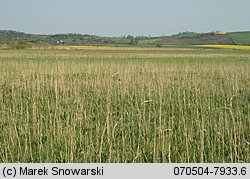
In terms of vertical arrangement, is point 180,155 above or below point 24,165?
below

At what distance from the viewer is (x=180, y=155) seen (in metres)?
5.33

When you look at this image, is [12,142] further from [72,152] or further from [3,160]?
[72,152]

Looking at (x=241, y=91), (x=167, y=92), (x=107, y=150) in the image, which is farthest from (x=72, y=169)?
(x=241, y=91)

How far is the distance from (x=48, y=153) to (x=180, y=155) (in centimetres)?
231

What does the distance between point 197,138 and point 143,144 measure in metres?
1.20

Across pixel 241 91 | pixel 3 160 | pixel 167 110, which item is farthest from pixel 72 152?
pixel 241 91

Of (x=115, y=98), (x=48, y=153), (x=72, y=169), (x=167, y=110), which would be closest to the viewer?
(x=72, y=169)

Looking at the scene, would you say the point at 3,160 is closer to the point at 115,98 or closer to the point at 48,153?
the point at 48,153

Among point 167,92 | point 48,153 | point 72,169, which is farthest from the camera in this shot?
point 167,92

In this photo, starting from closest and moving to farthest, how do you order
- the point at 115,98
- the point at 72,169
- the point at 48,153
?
the point at 72,169 < the point at 48,153 < the point at 115,98

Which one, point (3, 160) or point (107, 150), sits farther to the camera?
point (107, 150)

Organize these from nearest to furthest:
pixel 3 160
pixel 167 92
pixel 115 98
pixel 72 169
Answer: pixel 72 169, pixel 3 160, pixel 115 98, pixel 167 92

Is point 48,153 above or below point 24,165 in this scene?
below

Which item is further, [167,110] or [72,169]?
[167,110]
